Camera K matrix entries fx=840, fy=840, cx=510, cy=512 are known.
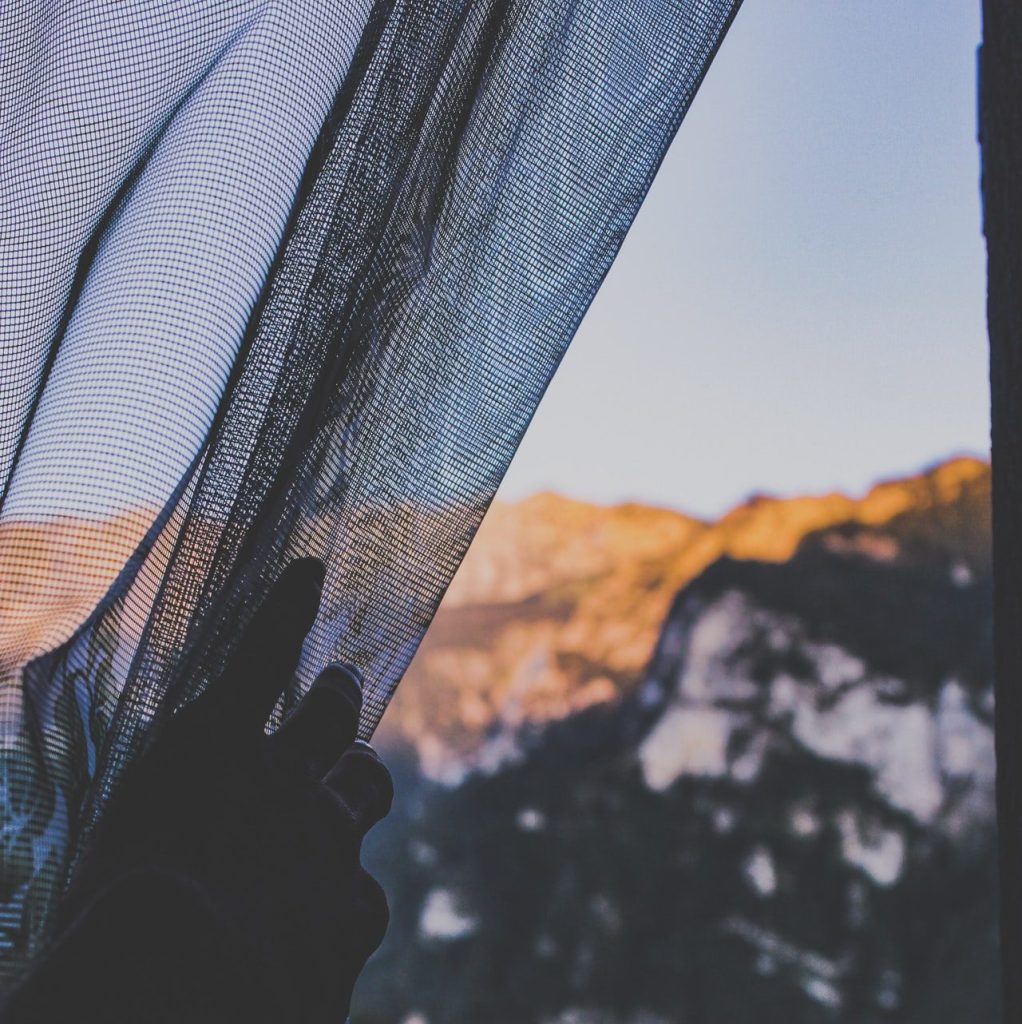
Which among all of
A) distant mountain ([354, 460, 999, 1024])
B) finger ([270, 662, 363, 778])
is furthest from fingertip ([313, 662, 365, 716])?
distant mountain ([354, 460, 999, 1024])

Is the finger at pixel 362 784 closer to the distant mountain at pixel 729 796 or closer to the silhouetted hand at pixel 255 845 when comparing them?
the silhouetted hand at pixel 255 845

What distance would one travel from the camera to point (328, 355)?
506 mm

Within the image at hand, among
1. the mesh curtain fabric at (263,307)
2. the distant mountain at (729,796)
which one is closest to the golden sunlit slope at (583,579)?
the distant mountain at (729,796)

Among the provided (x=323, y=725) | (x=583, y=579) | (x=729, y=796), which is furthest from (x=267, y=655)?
(x=583, y=579)

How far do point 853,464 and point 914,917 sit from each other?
162cm

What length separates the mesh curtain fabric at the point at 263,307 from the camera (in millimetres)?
462

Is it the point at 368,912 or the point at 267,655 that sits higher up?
the point at 267,655

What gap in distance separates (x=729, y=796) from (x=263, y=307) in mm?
2885

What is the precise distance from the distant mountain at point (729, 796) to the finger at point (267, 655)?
2638mm

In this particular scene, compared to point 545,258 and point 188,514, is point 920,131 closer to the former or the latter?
point 545,258

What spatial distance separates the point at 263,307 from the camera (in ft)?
1.66

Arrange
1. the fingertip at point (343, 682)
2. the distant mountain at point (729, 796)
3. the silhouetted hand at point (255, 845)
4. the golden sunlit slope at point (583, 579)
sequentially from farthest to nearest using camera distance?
the golden sunlit slope at point (583, 579) < the distant mountain at point (729, 796) < the fingertip at point (343, 682) < the silhouetted hand at point (255, 845)

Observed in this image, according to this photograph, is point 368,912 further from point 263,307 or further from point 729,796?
point 729,796

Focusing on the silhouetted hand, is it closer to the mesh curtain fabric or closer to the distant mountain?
the mesh curtain fabric
